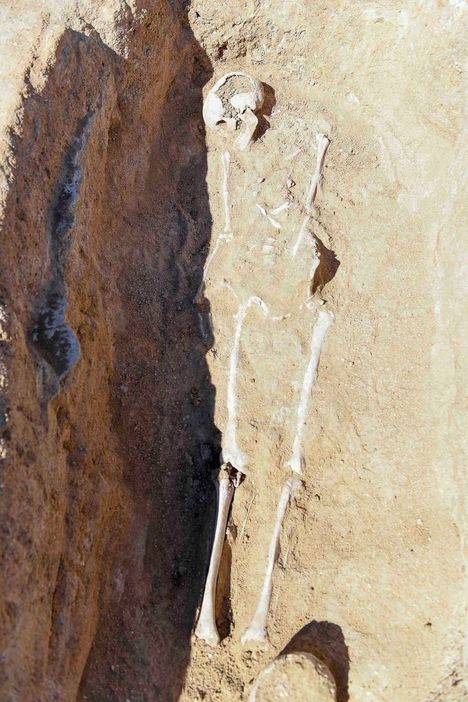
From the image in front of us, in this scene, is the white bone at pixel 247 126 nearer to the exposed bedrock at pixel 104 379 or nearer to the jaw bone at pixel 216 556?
the exposed bedrock at pixel 104 379

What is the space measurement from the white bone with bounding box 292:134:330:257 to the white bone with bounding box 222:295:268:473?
0.60 meters

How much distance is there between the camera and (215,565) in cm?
337

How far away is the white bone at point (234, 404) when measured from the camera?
12.4 ft

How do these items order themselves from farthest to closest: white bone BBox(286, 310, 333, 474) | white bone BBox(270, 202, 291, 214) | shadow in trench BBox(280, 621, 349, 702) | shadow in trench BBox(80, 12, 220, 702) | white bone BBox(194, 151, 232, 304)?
white bone BBox(270, 202, 291, 214)
white bone BBox(194, 151, 232, 304)
white bone BBox(286, 310, 333, 474)
shadow in trench BBox(80, 12, 220, 702)
shadow in trench BBox(280, 621, 349, 702)

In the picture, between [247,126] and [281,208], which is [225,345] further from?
[247,126]

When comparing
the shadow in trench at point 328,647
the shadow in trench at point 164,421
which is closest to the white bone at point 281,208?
the shadow in trench at point 164,421

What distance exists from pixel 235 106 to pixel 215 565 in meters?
3.94

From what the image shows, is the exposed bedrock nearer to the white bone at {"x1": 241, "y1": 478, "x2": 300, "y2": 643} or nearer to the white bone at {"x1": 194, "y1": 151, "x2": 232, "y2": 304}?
the white bone at {"x1": 194, "y1": 151, "x2": 232, "y2": 304}

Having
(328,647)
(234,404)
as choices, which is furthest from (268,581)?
(234,404)

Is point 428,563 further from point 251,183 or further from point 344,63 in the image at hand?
point 344,63

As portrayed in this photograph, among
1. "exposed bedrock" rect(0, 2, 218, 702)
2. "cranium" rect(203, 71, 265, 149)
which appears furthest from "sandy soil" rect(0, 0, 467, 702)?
"cranium" rect(203, 71, 265, 149)

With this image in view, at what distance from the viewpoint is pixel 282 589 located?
3.42 m

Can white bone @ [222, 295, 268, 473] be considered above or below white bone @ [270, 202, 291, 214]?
below

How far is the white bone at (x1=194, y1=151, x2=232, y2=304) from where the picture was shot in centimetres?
434
